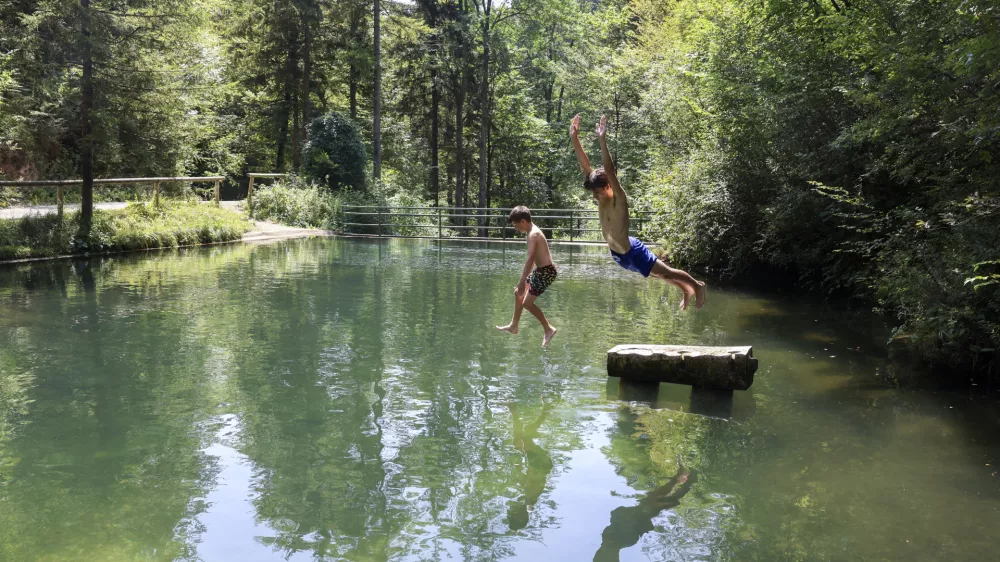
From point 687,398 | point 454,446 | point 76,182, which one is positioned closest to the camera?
point 454,446

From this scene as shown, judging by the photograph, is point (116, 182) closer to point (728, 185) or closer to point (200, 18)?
point (200, 18)

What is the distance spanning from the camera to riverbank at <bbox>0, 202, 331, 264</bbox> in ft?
57.5

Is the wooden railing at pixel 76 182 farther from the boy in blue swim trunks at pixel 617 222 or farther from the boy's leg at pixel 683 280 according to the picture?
the boy's leg at pixel 683 280

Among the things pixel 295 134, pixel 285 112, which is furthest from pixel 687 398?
pixel 285 112

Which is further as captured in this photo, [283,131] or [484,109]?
[283,131]

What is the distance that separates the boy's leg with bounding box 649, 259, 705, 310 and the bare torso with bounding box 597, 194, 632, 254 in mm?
359

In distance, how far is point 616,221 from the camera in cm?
689

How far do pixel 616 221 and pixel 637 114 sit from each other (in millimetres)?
23803

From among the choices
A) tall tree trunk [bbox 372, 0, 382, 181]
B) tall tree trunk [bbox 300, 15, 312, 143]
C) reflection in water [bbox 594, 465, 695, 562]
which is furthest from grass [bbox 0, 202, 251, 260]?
reflection in water [bbox 594, 465, 695, 562]

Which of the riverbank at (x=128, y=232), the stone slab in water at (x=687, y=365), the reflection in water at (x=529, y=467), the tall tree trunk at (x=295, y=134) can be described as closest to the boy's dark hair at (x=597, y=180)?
the stone slab in water at (x=687, y=365)

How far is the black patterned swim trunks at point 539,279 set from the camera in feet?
25.6

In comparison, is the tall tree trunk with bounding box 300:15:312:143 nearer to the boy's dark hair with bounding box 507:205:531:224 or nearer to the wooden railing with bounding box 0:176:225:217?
the wooden railing with bounding box 0:176:225:217

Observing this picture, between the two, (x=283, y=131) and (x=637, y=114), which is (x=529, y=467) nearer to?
(x=637, y=114)

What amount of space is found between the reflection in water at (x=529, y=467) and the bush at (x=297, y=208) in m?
22.3
